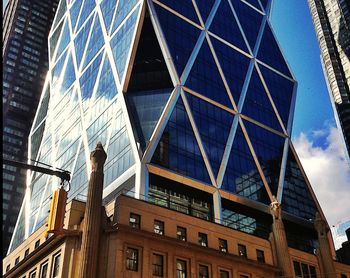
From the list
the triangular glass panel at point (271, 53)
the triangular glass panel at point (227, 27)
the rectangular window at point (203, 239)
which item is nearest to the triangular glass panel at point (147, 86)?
the triangular glass panel at point (227, 27)

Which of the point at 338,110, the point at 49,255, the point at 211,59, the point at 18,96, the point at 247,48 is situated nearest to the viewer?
the point at 49,255

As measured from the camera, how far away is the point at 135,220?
44594mm

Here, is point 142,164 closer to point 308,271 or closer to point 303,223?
point 308,271

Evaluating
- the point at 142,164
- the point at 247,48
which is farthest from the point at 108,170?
the point at 247,48

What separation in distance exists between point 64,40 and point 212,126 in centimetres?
5070

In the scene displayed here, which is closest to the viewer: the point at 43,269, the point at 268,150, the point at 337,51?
the point at 43,269

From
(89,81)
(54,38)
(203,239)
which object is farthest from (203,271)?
(54,38)

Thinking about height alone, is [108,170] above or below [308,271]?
above

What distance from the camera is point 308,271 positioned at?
56906 mm

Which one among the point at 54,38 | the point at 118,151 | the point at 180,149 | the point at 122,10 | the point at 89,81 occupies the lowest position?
the point at 180,149

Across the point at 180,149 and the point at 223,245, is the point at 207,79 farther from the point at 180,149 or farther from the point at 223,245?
the point at 223,245

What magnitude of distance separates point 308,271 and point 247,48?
47.9 metres

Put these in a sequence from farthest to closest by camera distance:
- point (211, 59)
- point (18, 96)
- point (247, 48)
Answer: point (18, 96), point (247, 48), point (211, 59)

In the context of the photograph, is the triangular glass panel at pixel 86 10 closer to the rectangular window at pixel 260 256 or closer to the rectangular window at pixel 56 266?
the rectangular window at pixel 260 256
